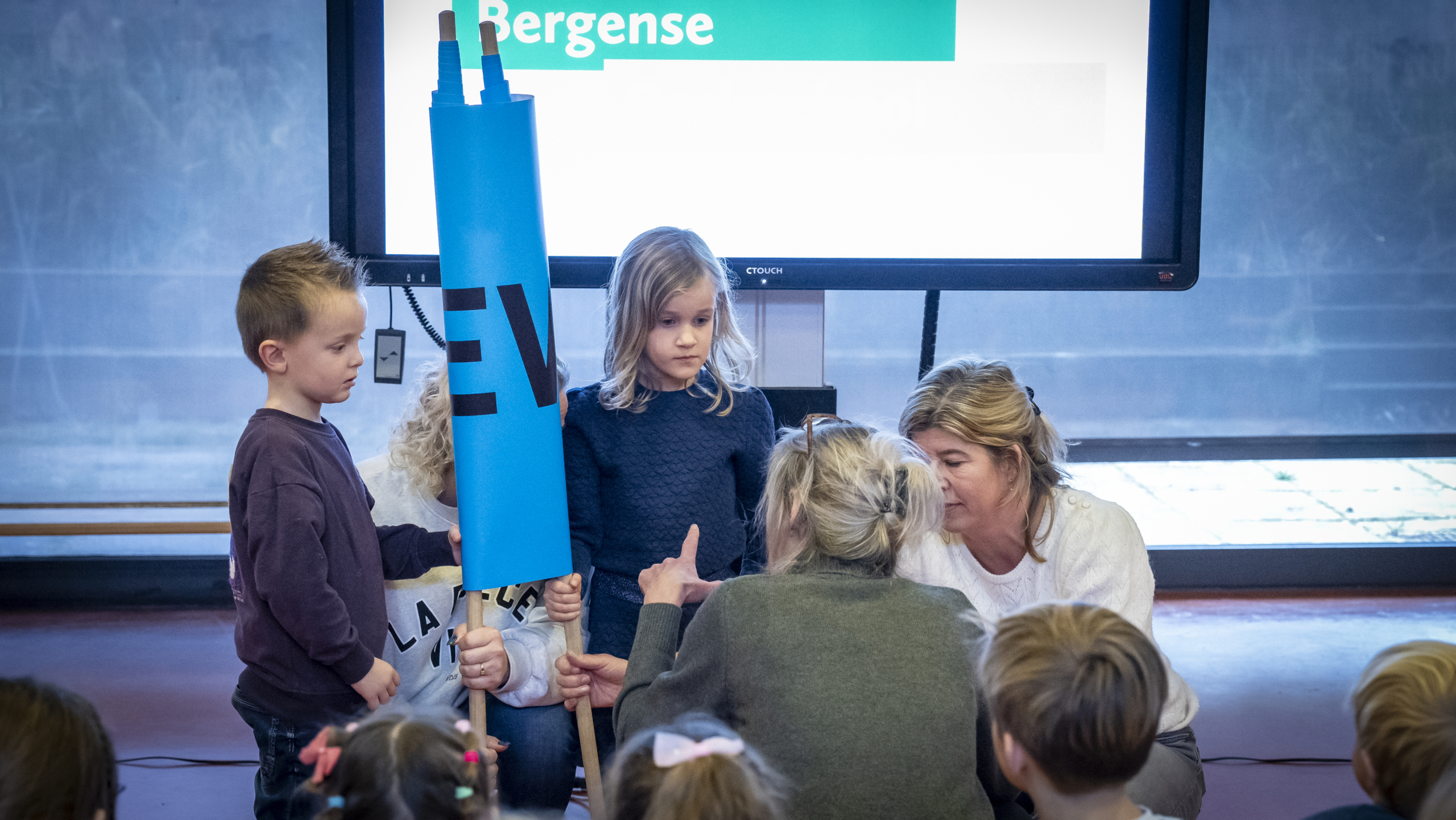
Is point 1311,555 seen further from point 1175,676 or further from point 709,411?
point 709,411

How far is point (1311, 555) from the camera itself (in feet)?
12.0

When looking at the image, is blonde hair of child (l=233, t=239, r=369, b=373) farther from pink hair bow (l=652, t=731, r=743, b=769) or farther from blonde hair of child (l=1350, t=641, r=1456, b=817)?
blonde hair of child (l=1350, t=641, r=1456, b=817)

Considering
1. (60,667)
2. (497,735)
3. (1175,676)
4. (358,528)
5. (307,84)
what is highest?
(307,84)

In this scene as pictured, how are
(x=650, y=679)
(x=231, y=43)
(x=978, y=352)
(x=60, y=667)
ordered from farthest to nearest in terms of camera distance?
(x=978, y=352) < (x=231, y=43) < (x=60, y=667) < (x=650, y=679)

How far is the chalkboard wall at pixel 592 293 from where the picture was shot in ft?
11.1

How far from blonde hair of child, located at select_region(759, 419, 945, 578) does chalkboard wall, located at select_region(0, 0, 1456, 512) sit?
7.53 feet

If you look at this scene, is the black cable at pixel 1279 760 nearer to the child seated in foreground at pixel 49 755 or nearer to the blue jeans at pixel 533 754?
the blue jeans at pixel 533 754

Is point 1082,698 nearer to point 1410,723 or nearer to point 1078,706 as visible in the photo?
point 1078,706

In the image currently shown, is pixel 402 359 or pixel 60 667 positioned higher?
pixel 402 359

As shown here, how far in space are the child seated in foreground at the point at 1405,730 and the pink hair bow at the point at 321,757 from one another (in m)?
0.96

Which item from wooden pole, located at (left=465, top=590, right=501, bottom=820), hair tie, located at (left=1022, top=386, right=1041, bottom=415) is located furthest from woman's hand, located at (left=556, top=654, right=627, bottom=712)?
hair tie, located at (left=1022, top=386, right=1041, bottom=415)

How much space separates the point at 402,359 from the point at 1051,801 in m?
1.75

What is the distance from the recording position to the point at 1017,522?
1.71 meters

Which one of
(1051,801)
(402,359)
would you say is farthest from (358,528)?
(1051,801)
